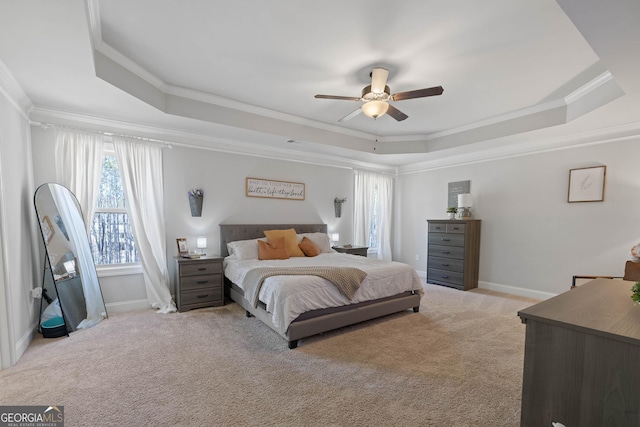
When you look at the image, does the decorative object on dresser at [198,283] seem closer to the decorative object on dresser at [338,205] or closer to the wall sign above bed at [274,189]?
the wall sign above bed at [274,189]

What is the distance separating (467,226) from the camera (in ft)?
16.0

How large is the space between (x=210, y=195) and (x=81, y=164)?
159 centimetres

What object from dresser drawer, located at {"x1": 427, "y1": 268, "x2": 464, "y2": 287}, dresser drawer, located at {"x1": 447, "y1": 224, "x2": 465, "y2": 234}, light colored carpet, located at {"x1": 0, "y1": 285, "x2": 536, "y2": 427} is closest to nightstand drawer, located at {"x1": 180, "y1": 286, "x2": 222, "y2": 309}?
light colored carpet, located at {"x1": 0, "y1": 285, "x2": 536, "y2": 427}

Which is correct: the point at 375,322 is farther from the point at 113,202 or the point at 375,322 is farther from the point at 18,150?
the point at 18,150

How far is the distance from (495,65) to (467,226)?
287 cm

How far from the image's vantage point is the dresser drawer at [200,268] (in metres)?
3.71

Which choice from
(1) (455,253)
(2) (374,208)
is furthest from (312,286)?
(2) (374,208)

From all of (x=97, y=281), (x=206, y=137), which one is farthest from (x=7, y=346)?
(x=206, y=137)

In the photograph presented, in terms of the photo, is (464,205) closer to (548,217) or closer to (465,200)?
(465,200)

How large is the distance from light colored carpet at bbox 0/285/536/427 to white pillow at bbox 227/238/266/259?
3.35 feet

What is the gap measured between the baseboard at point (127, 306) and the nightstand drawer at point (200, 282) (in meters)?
0.67

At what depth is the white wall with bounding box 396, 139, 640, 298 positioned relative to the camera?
371 centimetres

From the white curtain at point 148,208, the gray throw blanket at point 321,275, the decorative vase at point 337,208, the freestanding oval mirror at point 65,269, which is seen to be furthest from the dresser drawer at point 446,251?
the freestanding oval mirror at point 65,269

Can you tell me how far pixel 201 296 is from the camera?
382 centimetres
